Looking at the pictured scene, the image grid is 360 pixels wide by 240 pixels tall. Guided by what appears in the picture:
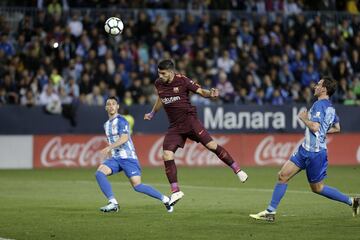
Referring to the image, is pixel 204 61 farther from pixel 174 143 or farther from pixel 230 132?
pixel 174 143

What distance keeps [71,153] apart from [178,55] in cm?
500

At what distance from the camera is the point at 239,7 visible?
102 ft

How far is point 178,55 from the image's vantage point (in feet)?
93.7

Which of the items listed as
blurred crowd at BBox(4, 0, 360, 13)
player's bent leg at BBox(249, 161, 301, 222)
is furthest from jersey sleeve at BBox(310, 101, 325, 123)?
blurred crowd at BBox(4, 0, 360, 13)

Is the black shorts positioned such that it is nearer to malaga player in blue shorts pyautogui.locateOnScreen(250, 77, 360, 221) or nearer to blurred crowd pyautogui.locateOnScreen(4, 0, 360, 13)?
malaga player in blue shorts pyautogui.locateOnScreen(250, 77, 360, 221)

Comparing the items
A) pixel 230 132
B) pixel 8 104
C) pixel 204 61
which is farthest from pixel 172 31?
pixel 8 104

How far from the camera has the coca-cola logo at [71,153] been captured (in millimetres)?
25891

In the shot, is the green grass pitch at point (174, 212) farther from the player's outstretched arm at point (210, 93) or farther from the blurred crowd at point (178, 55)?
the blurred crowd at point (178, 55)

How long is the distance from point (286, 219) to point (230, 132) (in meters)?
15.4

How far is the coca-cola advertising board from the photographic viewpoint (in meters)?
25.9

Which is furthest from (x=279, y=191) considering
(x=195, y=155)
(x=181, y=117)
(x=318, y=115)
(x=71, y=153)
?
(x=195, y=155)

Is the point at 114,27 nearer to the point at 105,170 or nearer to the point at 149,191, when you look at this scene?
the point at 105,170

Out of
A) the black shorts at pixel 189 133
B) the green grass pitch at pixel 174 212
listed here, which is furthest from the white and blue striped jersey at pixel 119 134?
the green grass pitch at pixel 174 212

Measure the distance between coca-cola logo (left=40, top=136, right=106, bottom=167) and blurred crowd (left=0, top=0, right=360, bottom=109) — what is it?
3.76 ft
